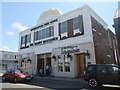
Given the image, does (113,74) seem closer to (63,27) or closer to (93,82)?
(93,82)

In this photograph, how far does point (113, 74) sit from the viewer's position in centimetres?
1247

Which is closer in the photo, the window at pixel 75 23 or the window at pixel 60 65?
the window at pixel 75 23

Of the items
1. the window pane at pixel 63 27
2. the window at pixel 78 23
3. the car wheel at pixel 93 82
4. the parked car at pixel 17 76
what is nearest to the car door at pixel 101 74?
the car wheel at pixel 93 82

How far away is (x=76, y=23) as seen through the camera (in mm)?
21844

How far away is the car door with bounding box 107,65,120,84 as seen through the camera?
12259mm

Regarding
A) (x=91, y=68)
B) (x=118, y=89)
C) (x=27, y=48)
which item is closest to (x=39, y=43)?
(x=27, y=48)

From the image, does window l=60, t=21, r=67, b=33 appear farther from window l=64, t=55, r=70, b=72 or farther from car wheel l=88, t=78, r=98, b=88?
car wheel l=88, t=78, r=98, b=88

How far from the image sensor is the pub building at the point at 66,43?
20391 mm

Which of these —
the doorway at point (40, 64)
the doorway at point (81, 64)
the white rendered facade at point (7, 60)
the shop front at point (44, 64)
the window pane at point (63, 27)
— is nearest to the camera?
the doorway at point (81, 64)

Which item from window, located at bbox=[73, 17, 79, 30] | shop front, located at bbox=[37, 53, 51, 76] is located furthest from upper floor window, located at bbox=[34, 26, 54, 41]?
window, located at bbox=[73, 17, 79, 30]

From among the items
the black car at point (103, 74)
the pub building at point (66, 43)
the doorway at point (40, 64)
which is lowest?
the black car at point (103, 74)

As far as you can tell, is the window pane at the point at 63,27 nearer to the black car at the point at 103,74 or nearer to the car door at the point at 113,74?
the black car at the point at 103,74

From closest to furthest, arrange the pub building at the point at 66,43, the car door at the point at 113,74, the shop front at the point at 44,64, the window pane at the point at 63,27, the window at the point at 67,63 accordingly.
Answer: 1. the car door at the point at 113,74
2. the pub building at the point at 66,43
3. the window at the point at 67,63
4. the window pane at the point at 63,27
5. the shop front at the point at 44,64

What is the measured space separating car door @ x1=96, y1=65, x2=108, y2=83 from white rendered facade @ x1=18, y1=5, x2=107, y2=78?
5904 mm
